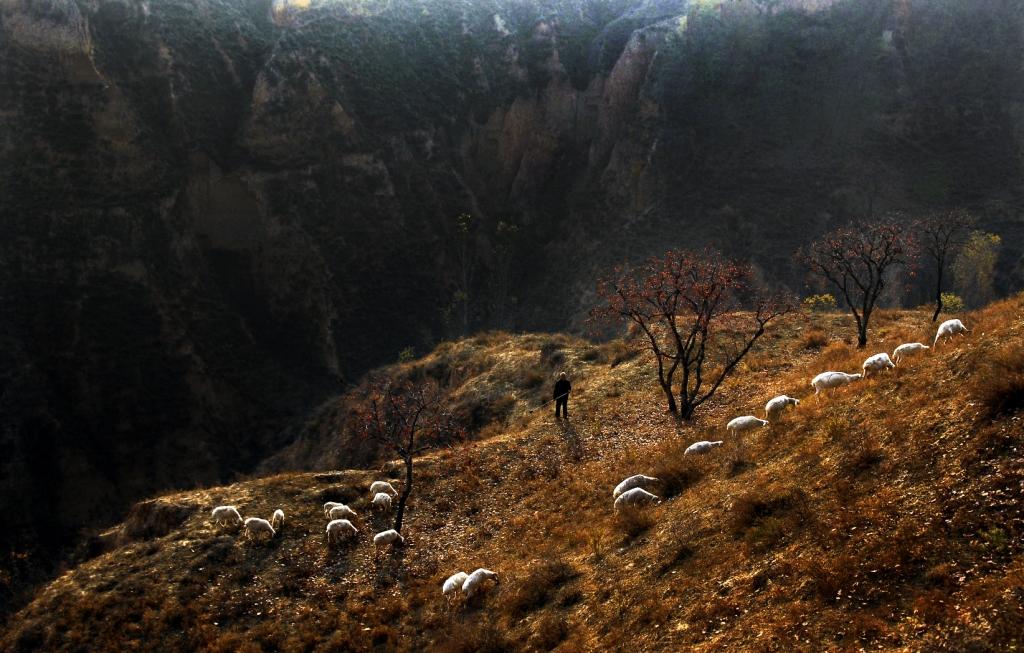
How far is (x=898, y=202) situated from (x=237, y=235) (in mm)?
56536

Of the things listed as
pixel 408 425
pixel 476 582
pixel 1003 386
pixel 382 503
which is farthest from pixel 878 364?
pixel 382 503

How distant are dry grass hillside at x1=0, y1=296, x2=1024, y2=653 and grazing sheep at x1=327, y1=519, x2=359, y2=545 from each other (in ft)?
1.35

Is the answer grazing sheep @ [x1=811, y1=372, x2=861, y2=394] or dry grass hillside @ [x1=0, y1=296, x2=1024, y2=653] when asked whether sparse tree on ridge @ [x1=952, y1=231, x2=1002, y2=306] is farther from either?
grazing sheep @ [x1=811, y1=372, x2=861, y2=394]

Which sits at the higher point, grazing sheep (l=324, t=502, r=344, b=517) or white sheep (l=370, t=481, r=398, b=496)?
grazing sheep (l=324, t=502, r=344, b=517)

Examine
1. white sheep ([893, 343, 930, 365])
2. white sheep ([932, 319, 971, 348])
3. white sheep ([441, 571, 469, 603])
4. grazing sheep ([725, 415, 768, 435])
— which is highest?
white sheep ([932, 319, 971, 348])

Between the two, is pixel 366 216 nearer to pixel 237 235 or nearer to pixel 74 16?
pixel 237 235

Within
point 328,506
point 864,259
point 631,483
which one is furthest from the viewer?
point 864,259

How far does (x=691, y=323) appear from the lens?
36031 mm

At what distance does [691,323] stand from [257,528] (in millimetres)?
22999

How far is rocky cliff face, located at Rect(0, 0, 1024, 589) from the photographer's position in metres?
51.8

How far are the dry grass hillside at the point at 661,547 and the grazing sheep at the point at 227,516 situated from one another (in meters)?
0.50

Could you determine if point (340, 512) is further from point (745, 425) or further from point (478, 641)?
point (745, 425)

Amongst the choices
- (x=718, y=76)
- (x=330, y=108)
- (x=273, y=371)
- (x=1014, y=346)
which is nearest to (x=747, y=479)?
(x=1014, y=346)

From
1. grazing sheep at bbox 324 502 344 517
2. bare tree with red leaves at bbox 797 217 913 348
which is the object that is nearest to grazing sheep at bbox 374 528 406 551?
grazing sheep at bbox 324 502 344 517
